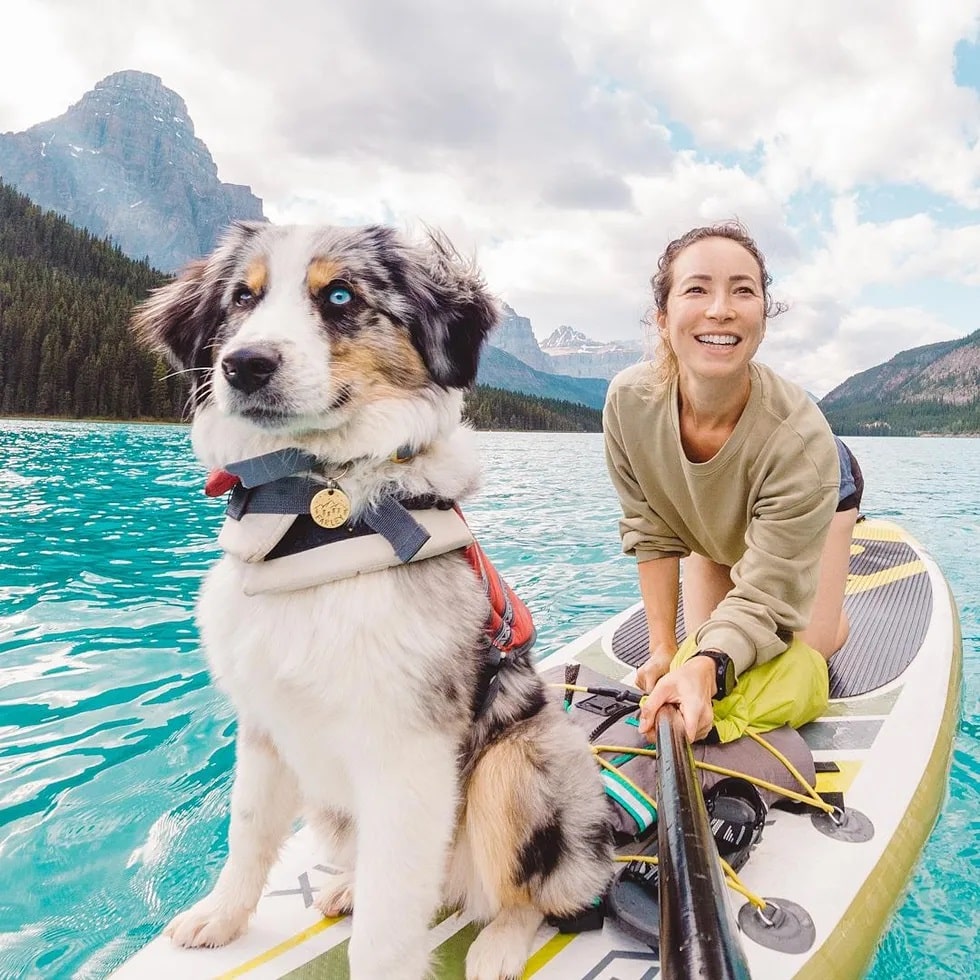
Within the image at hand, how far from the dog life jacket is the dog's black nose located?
0.28m

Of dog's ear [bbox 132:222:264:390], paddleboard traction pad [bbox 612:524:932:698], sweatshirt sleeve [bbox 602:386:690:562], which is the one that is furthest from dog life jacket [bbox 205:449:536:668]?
paddleboard traction pad [bbox 612:524:932:698]

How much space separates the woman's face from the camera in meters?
3.53

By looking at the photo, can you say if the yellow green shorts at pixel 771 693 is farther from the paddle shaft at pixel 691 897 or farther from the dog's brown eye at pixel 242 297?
the dog's brown eye at pixel 242 297

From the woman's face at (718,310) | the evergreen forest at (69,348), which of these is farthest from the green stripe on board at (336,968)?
the evergreen forest at (69,348)

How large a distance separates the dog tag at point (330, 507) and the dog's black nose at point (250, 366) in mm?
375

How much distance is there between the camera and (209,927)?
231cm

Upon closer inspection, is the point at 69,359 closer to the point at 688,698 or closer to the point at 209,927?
the point at 209,927

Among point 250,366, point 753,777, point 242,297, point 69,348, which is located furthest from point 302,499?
point 69,348

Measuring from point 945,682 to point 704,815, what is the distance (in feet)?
13.1

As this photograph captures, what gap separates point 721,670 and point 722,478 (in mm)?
1157

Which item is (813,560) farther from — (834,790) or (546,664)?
(546,664)

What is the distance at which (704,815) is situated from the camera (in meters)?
1.71

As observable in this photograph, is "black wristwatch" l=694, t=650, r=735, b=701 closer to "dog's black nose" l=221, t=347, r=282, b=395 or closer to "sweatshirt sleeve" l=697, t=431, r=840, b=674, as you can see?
"sweatshirt sleeve" l=697, t=431, r=840, b=674

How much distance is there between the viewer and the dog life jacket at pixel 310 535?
2020mm
